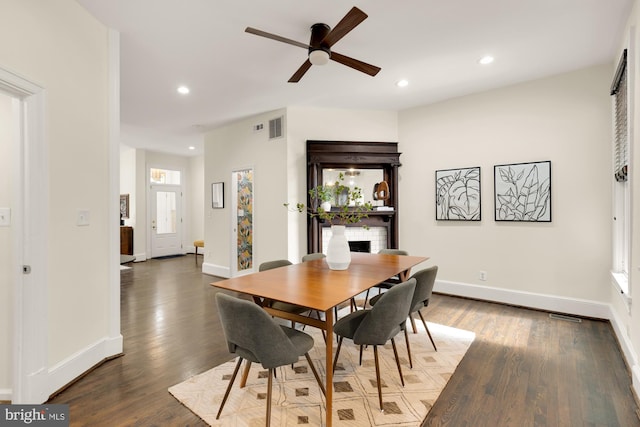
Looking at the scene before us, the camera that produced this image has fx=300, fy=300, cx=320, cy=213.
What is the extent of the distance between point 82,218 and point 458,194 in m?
4.22

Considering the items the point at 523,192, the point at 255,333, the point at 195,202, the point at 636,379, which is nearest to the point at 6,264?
the point at 255,333

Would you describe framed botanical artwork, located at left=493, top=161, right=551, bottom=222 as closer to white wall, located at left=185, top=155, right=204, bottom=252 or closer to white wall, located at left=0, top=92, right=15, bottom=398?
white wall, located at left=0, top=92, right=15, bottom=398

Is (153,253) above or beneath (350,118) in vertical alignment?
beneath

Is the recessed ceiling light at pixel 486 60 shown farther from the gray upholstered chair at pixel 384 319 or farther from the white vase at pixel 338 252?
the gray upholstered chair at pixel 384 319

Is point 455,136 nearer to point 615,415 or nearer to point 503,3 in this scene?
point 503,3

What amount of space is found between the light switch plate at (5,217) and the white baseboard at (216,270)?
12.0ft

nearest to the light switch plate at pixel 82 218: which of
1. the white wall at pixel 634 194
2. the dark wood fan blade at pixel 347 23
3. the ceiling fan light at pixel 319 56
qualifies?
the ceiling fan light at pixel 319 56

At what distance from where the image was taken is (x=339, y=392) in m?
2.02

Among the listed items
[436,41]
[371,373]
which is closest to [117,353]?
[371,373]

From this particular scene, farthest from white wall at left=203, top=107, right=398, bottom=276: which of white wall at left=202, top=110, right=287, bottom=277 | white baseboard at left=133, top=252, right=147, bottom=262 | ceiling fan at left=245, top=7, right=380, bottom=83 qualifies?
white baseboard at left=133, top=252, right=147, bottom=262

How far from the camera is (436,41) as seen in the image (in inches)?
109

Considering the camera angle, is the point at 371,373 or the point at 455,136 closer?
the point at 371,373

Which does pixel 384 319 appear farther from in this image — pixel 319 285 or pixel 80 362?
pixel 80 362

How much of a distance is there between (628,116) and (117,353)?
4559 mm
